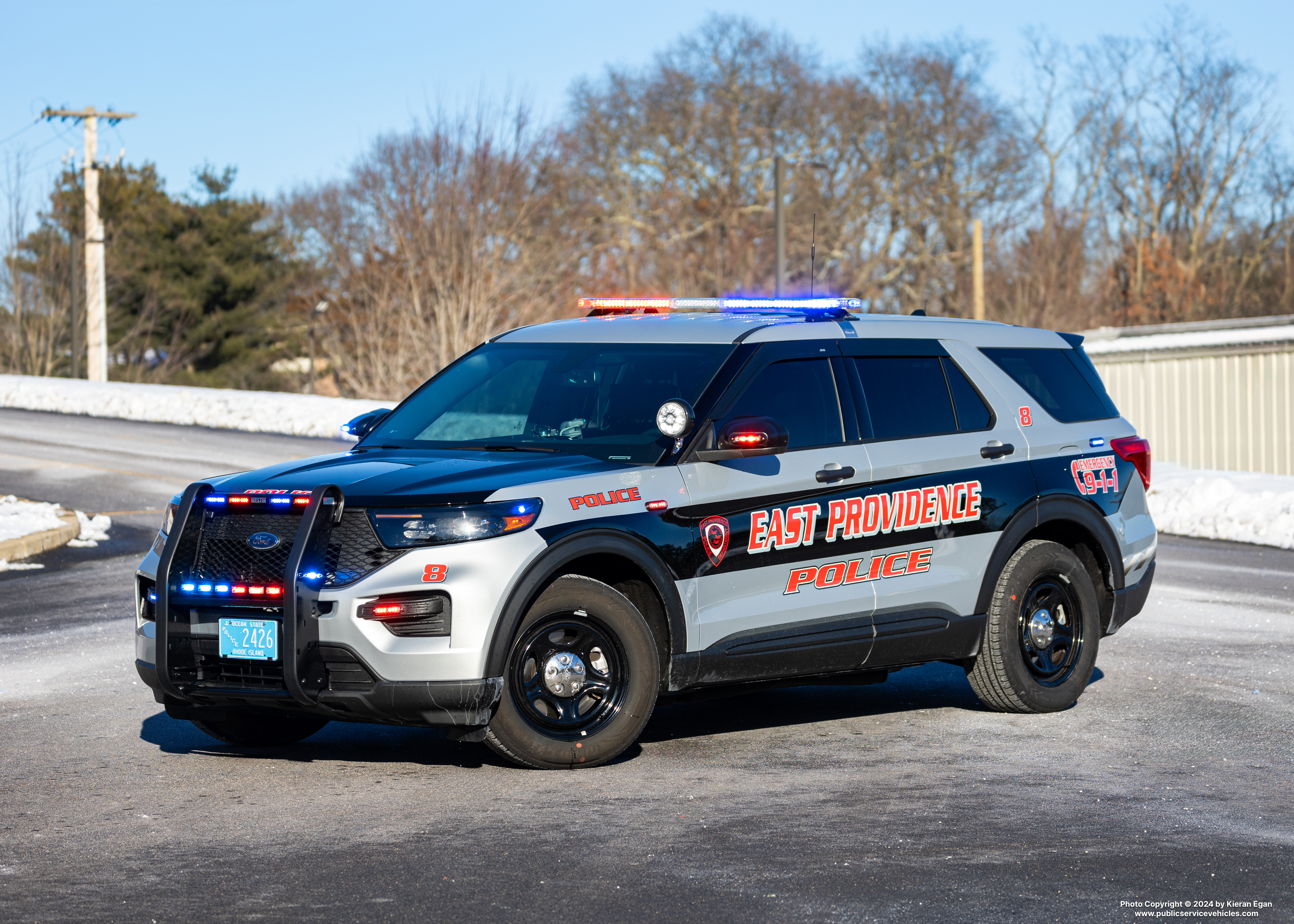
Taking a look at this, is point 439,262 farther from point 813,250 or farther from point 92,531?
point 813,250

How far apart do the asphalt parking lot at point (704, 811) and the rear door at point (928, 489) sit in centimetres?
56

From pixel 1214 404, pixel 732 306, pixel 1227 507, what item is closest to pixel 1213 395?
pixel 1214 404

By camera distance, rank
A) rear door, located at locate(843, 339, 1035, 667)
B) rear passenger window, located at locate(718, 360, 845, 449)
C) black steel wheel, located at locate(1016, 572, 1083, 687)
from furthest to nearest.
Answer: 1. black steel wheel, located at locate(1016, 572, 1083, 687)
2. rear door, located at locate(843, 339, 1035, 667)
3. rear passenger window, located at locate(718, 360, 845, 449)

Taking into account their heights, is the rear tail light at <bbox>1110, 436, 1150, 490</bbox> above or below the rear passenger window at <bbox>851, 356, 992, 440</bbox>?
below

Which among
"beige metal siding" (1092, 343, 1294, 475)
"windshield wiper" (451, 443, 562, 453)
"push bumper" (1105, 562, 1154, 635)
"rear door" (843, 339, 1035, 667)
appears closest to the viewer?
"windshield wiper" (451, 443, 562, 453)

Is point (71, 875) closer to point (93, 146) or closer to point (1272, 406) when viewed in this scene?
point (1272, 406)

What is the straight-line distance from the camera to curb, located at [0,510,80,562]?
1386cm

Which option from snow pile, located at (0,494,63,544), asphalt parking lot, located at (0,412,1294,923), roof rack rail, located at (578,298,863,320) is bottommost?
asphalt parking lot, located at (0,412,1294,923)

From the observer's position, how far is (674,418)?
646cm

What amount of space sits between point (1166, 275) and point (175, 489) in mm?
43596

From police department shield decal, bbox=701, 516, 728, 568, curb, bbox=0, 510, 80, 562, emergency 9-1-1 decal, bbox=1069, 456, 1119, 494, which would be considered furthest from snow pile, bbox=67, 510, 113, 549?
emergency 9-1-1 decal, bbox=1069, 456, 1119, 494

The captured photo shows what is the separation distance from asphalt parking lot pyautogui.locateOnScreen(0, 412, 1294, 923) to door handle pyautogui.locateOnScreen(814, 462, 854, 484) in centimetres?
Result: 119

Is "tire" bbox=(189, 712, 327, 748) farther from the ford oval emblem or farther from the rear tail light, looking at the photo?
the rear tail light

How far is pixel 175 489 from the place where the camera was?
19.4m
